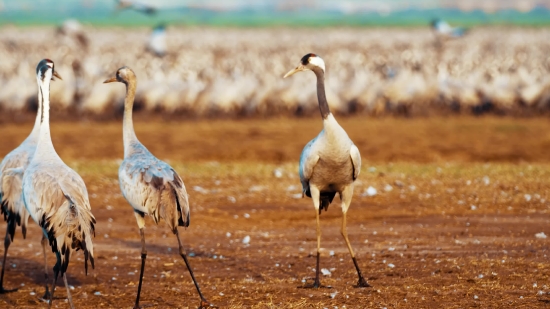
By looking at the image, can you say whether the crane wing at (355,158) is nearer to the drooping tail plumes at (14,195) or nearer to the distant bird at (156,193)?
the distant bird at (156,193)

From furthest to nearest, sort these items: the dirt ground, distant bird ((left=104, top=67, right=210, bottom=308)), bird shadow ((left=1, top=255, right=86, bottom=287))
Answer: bird shadow ((left=1, top=255, right=86, bottom=287))
the dirt ground
distant bird ((left=104, top=67, right=210, bottom=308))

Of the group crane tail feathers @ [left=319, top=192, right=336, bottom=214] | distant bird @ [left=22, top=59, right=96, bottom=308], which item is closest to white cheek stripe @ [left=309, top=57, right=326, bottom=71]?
crane tail feathers @ [left=319, top=192, right=336, bottom=214]

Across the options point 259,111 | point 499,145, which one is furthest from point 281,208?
point 259,111

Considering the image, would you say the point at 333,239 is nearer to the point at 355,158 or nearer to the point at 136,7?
the point at 355,158

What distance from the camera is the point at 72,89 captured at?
23.7 meters

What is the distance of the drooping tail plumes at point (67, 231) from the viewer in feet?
20.2

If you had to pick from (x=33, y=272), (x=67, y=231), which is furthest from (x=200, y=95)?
(x=67, y=231)

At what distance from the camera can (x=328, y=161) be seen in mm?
6949

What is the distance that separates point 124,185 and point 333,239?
288cm

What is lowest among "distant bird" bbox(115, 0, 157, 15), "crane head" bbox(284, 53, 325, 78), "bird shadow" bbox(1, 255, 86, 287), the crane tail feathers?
"bird shadow" bbox(1, 255, 86, 287)

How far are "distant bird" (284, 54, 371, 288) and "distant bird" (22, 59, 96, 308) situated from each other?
1954 millimetres

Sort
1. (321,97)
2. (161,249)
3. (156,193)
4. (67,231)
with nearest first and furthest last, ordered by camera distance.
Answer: (67,231) → (156,193) → (321,97) → (161,249)

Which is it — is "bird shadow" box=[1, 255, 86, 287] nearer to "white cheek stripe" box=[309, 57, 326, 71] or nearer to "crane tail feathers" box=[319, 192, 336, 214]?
"crane tail feathers" box=[319, 192, 336, 214]

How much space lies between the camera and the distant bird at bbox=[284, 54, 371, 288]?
6.89 m
